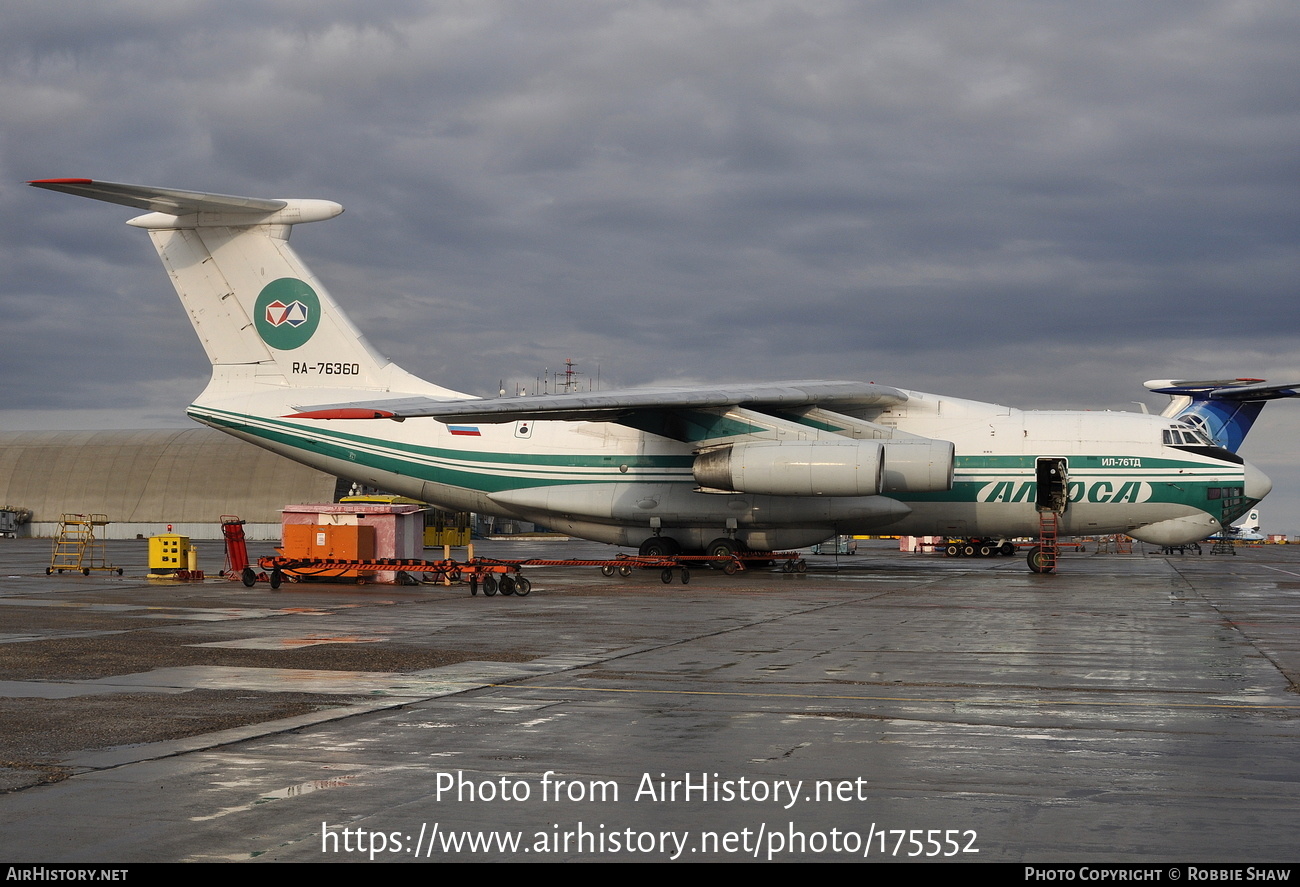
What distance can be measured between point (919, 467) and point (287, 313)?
589 inches

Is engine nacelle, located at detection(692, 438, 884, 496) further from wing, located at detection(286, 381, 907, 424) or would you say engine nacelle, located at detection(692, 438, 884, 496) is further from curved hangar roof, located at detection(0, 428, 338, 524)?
curved hangar roof, located at detection(0, 428, 338, 524)

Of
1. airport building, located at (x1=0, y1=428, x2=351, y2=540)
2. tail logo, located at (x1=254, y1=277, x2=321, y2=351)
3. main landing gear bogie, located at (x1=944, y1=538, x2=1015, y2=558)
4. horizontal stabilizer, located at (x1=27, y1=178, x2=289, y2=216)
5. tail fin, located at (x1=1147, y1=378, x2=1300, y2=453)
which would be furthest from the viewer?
airport building, located at (x1=0, y1=428, x2=351, y2=540)

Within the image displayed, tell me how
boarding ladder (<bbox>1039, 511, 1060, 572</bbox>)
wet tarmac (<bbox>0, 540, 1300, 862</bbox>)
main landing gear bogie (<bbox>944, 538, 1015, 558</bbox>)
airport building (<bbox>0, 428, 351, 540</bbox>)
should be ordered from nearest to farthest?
wet tarmac (<bbox>0, 540, 1300, 862</bbox>)
boarding ladder (<bbox>1039, 511, 1060, 572</bbox>)
main landing gear bogie (<bbox>944, 538, 1015, 558</bbox>)
airport building (<bbox>0, 428, 351, 540</bbox>)

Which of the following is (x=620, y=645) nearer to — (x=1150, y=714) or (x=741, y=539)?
(x=1150, y=714)

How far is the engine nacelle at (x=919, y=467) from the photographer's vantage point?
2352cm

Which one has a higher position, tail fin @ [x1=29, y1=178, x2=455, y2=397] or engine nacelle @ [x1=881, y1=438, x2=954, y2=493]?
tail fin @ [x1=29, y1=178, x2=455, y2=397]

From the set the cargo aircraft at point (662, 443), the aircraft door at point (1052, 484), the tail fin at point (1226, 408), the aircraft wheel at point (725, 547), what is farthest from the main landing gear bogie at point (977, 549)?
the aircraft wheel at point (725, 547)

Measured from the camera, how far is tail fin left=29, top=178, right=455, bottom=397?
26422 mm

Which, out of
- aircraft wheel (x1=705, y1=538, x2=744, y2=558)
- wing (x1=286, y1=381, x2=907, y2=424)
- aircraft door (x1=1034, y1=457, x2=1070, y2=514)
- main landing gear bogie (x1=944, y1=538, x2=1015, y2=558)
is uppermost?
wing (x1=286, y1=381, x2=907, y2=424)

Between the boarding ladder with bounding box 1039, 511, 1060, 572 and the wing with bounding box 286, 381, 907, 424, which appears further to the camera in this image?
the boarding ladder with bounding box 1039, 511, 1060, 572

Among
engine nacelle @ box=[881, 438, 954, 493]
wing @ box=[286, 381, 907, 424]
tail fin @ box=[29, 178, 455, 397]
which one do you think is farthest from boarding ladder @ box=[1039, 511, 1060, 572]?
tail fin @ box=[29, 178, 455, 397]

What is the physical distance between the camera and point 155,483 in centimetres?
6894

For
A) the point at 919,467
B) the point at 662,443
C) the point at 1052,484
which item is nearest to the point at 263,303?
the point at 662,443

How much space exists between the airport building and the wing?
144ft
